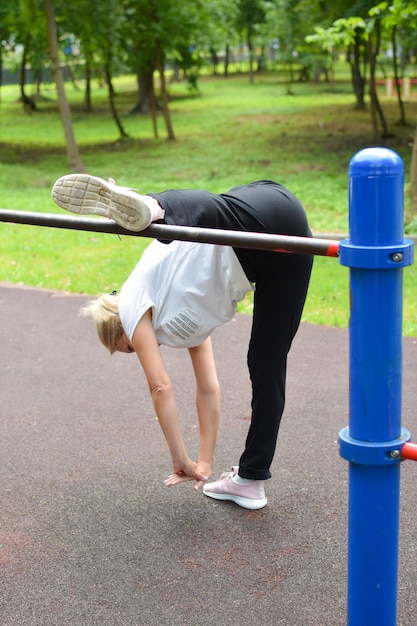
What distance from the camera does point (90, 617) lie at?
260 cm

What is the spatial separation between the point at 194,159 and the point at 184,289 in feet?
52.9

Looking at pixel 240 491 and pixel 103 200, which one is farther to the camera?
pixel 240 491

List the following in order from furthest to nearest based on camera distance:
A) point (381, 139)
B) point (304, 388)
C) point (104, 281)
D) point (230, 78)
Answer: point (230, 78) → point (381, 139) → point (104, 281) → point (304, 388)

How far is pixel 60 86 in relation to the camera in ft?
53.0

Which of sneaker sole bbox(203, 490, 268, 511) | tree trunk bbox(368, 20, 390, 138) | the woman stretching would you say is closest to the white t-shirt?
the woman stretching

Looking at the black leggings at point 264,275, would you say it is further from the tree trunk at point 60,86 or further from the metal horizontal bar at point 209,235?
the tree trunk at point 60,86

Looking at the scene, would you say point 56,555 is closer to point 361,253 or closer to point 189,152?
point 361,253

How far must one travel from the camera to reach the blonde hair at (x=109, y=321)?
2.90 meters

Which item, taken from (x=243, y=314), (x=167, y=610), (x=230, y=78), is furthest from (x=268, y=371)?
(x=230, y=78)

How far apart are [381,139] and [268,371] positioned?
17.5 meters

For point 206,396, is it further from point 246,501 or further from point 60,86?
point 60,86

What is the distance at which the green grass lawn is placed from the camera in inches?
300

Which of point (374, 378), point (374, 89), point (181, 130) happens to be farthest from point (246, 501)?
point (181, 130)

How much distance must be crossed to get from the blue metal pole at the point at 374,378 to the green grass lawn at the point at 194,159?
411cm
